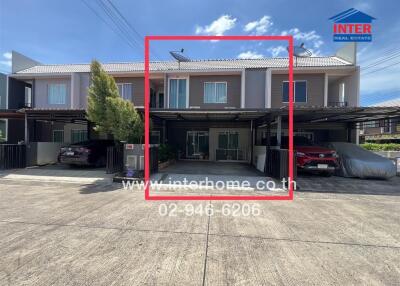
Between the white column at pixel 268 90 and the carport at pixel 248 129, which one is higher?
Answer: the white column at pixel 268 90

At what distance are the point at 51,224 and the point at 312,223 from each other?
513cm

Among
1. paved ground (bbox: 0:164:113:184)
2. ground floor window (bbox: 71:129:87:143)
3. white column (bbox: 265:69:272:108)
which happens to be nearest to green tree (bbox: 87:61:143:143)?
paved ground (bbox: 0:164:113:184)

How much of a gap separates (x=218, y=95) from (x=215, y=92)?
11.5 inches

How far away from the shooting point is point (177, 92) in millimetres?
15500

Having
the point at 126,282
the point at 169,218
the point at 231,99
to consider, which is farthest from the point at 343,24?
the point at 126,282

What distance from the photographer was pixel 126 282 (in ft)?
8.45

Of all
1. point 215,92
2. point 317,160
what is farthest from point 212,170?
point 215,92

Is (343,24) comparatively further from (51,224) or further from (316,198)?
(51,224)

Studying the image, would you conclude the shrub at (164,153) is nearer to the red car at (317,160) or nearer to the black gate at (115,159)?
the black gate at (115,159)

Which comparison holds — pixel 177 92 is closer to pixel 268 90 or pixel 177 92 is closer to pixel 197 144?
pixel 197 144

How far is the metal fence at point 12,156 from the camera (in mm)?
10430

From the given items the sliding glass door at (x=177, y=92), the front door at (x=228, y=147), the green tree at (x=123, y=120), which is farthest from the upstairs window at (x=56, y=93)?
the front door at (x=228, y=147)

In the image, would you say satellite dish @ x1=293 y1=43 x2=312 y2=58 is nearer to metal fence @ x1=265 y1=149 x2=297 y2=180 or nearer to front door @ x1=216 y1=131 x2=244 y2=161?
front door @ x1=216 y1=131 x2=244 y2=161

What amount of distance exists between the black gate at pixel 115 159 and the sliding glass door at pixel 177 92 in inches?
261
